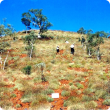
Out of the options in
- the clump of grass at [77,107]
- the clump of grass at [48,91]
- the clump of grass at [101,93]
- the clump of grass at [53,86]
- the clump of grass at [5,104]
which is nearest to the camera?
the clump of grass at [77,107]

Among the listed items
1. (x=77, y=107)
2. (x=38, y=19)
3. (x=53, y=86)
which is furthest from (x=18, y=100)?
(x=38, y=19)

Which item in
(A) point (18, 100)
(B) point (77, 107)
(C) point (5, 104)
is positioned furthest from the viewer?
(A) point (18, 100)

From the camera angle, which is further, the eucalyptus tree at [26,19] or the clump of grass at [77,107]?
the eucalyptus tree at [26,19]

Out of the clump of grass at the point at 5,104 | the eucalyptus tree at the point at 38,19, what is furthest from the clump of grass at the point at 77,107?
the eucalyptus tree at the point at 38,19

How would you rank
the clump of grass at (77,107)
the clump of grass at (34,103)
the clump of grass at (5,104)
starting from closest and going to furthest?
the clump of grass at (77,107) < the clump of grass at (5,104) < the clump of grass at (34,103)

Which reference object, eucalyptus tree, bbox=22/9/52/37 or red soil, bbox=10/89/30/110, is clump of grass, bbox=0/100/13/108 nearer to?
red soil, bbox=10/89/30/110

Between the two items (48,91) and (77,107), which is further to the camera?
(48,91)

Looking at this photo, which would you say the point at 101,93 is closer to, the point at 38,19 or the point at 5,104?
the point at 5,104

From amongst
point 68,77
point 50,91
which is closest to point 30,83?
point 50,91

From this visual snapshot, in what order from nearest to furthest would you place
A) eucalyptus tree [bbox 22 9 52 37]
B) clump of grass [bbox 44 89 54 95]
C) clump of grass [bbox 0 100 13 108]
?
clump of grass [bbox 0 100 13 108] < clump of grass [bbox 44 89 54 95] < eucalyptus tree [bbox 22 9 52 37]

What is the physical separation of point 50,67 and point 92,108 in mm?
9948

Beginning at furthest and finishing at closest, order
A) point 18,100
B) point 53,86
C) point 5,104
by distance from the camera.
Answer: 1. point 53,86
2. point 18,100
3. point 5,104

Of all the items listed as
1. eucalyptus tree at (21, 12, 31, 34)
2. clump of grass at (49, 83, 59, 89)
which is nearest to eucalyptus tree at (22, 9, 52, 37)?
eucalyptus tree at (21, 12, 31, 34)

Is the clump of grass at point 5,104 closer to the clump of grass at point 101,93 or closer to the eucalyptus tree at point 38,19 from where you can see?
the clump of grass at point 101,93
